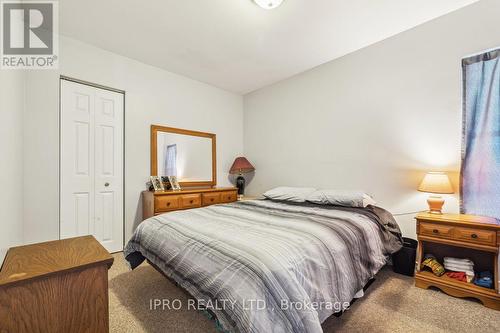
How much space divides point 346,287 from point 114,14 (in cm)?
316

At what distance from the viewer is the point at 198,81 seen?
12.6 ft

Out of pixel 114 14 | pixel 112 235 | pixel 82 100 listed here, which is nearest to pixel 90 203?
pixel 112 235

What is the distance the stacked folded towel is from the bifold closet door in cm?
377

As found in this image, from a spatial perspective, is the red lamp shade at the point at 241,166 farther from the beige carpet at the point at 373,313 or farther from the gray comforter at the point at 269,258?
the beige carpet at the point at 373,313

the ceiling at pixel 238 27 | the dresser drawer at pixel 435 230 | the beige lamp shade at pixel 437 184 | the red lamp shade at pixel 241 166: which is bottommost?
the dresser drawer at pixel 435 230

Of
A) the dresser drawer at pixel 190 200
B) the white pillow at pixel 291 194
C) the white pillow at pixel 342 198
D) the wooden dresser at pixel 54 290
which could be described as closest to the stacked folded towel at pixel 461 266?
the white pillow at pixel 342 198

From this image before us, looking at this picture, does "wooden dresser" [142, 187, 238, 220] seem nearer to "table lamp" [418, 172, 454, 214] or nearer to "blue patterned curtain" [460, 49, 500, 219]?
"table lamp" [418, 172, 454, 214]

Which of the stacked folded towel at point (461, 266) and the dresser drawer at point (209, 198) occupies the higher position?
the dresser drawer at point (209, 198)

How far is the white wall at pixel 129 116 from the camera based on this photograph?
93.8 inches

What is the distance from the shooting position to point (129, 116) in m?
3.06

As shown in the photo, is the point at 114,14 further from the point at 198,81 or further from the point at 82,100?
the point at 198,81

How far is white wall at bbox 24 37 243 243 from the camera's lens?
7.82ft

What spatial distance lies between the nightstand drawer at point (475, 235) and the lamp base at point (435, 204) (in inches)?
10.6

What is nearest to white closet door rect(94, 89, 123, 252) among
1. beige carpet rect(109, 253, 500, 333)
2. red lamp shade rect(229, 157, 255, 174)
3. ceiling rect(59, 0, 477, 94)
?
ceiling rect(59, 0, 477, 94)
